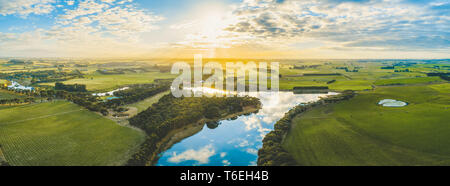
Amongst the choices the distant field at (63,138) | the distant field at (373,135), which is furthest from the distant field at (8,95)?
the distant field at (373,135)

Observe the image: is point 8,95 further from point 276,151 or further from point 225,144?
point 276,151

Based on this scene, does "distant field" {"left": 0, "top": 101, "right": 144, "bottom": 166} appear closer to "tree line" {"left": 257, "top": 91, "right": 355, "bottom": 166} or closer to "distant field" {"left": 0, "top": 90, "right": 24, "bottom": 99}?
"tree line" {"left": 257, "top": 91, "right": 355, "bottom": 166}

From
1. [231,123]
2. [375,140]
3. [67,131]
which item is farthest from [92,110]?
[375,140]

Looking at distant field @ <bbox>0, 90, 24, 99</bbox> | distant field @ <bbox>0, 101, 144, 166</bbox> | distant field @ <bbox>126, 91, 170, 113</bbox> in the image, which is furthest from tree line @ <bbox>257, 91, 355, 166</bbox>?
distant field @ <bbox>0, 90, 24, 99</bbox>

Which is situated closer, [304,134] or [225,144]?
[225,144]

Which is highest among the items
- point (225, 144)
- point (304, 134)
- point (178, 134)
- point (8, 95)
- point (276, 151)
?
point (8, 95)

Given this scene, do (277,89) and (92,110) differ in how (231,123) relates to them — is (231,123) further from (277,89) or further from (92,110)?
(277,89)

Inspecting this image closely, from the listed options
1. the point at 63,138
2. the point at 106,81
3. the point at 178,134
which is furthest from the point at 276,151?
the point at 106,81
